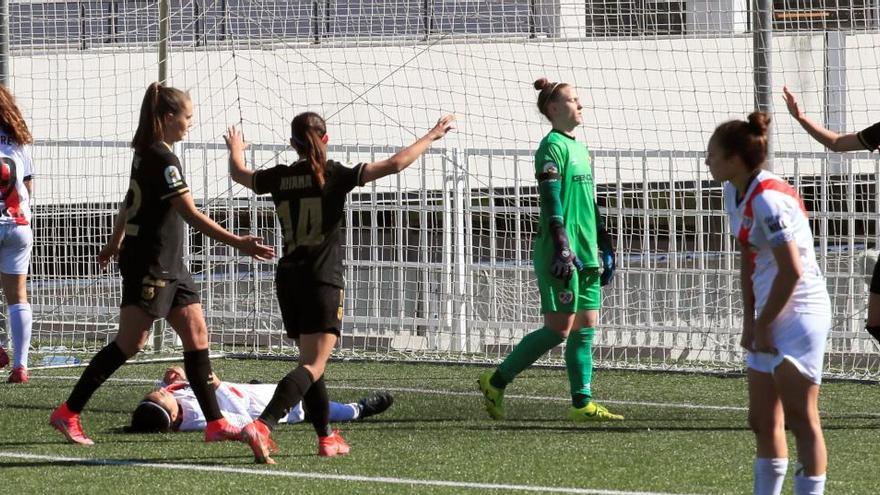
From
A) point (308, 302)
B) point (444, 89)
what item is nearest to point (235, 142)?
point (308, 302)

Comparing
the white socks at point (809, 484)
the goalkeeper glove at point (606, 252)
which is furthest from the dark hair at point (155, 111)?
the white socks at point (809, 484)

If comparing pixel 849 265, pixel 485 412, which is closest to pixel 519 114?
pixel 849 265

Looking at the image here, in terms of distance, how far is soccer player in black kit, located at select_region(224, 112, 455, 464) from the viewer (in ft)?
22.3

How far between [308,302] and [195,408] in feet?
4.98

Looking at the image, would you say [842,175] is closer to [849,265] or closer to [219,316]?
[849,265]

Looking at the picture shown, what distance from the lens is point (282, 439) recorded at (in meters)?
7.66

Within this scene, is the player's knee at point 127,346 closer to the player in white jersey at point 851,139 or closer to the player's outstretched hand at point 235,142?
the player's outstretched hand at point 235,142

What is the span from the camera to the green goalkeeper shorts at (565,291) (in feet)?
27.0

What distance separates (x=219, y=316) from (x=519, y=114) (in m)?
6.19

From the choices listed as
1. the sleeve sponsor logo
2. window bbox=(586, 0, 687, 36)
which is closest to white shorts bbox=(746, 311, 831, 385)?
the sleeve sponsor logo

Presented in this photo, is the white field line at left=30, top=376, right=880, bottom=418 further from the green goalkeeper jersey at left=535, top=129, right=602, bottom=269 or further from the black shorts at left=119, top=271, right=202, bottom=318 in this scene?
the black shorts at left=119, top=271, right=202, bottom=318

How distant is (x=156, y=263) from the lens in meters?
7.31

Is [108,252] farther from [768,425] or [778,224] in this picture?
[778,224]

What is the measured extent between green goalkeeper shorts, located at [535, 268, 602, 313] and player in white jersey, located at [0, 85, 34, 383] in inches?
136
